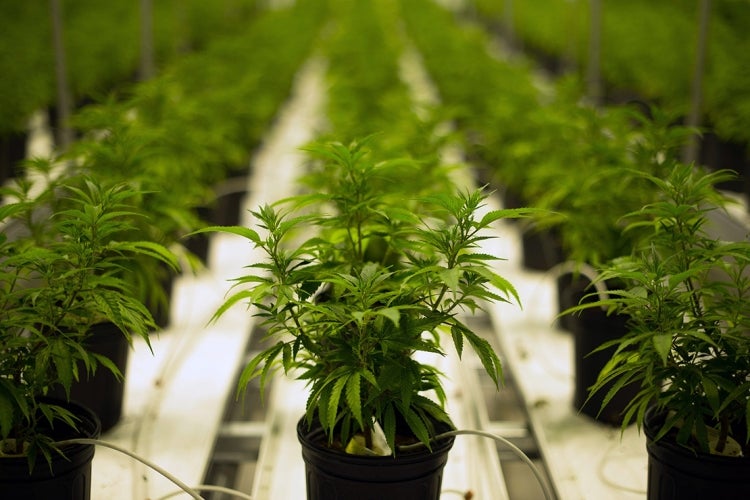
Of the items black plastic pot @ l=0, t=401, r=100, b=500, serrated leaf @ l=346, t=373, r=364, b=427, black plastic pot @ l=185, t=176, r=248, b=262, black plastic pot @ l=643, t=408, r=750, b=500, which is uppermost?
black plastic pot @ l=185, t=176, r=248, b=262

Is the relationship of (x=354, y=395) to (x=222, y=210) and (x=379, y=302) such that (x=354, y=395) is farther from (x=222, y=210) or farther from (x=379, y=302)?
(x=222, y=210)

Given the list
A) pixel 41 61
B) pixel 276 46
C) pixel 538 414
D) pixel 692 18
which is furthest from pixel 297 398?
pixel 692 18

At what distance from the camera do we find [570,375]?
3.31 m

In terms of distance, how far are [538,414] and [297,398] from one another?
2.78 feet

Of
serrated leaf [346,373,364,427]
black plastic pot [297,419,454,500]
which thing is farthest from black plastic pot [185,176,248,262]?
serrated leaf [346,373,364,427]

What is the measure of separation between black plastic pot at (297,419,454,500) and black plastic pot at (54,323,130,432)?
967 millimetres

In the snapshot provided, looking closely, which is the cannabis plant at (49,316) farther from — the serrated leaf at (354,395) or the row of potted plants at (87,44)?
the row of potted plants at (87,44)

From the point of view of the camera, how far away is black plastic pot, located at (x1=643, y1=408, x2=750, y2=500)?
1.85 meters

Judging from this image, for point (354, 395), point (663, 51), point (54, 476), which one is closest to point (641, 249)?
point (354, 395)

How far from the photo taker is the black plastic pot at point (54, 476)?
5.98 feet

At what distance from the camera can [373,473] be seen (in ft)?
6.13

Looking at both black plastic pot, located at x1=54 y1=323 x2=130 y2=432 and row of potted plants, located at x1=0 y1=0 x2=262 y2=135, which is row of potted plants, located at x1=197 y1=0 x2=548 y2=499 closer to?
black plastic pot, located at x1=54 y1=323 x2=130 y2=432

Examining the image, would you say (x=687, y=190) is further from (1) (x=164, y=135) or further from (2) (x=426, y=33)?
(2) (x=426, y=33)

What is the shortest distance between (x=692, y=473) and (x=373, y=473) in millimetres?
680
